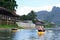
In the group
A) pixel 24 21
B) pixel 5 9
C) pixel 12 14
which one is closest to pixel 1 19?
pixel 5 9

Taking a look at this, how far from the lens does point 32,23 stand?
519 ft

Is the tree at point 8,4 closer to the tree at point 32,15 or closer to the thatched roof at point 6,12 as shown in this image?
the thatched roof at point 6,12

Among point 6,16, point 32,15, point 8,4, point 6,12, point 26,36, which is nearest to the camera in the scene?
point 26,36

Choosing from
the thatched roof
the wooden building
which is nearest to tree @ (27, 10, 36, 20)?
the wooden building

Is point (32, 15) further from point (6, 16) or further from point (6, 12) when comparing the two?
point (6, 16)

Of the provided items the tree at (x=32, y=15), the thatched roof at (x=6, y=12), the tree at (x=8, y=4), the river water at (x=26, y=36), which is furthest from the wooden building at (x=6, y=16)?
the tree at (x=32, y=15)

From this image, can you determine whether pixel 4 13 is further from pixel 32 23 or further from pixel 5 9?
pixel 32 23

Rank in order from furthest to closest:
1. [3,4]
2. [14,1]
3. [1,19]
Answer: [14,1] → [3,4] → [1,19]

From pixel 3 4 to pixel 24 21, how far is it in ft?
145

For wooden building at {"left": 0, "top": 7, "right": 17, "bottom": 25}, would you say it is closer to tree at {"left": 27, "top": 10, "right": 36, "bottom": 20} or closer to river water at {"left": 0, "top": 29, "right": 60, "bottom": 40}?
river water at {"left": 0, "top": 29, "right": 60, "bottom": 40}

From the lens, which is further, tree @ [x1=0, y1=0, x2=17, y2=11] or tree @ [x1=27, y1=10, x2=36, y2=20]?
tree @ [x1=27, y1=10, x2=36, y2=20]

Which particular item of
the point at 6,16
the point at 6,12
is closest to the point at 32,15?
the point at 6,12

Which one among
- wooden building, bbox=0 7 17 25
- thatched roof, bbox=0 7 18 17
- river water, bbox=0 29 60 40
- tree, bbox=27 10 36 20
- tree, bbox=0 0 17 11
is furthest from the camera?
tree, bbox=27 10 36 20

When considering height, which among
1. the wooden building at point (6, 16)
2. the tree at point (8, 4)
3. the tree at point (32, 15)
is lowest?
the tree at point (32, 15)
